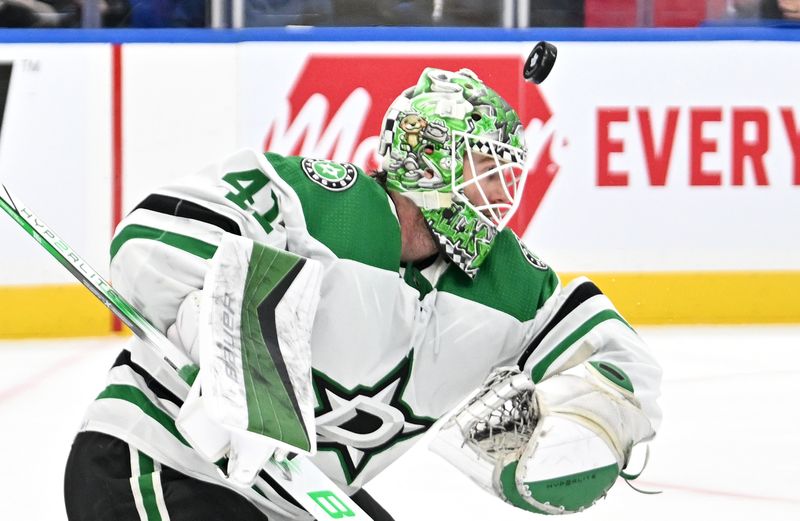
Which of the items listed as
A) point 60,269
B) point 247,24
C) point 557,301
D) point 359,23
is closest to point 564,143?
point 359,23

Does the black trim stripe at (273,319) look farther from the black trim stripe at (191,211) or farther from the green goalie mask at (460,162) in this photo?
the green goalie mask at (460,162)

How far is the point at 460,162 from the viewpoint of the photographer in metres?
1.90

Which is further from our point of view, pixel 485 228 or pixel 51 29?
pixel 51 29

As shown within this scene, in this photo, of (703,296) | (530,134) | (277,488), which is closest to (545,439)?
(277,488)

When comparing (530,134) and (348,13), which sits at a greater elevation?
(348,13)

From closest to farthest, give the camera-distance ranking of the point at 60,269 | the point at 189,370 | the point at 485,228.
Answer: the point at 189,370, the point at 485,228, the point at 60,269

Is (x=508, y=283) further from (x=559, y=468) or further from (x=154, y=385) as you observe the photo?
(x=154, y=385)

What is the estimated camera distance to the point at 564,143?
477cm

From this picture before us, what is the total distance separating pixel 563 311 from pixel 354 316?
29 cm

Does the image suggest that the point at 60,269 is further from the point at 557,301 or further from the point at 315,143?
the point at 557,301

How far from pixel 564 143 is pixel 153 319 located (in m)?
3.26

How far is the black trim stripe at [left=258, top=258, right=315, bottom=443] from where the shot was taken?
159 centimetres

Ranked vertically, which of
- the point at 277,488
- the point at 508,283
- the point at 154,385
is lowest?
the point at 277,488

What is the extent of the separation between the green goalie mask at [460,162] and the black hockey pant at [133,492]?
1.42 ft
